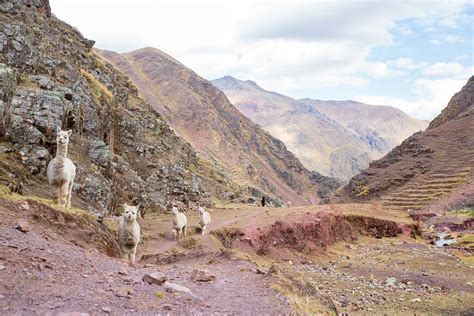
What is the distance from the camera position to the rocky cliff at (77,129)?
25.9m

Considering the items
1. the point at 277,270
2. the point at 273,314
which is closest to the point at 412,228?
the point at 277,270

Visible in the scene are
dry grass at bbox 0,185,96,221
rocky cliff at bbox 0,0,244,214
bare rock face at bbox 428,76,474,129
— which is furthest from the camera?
bare rock face at bbox 428,76,474,129

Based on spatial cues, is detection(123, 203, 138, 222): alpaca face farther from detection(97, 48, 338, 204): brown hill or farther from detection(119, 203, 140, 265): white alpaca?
detection(97, 48, 338, 204): brown hill

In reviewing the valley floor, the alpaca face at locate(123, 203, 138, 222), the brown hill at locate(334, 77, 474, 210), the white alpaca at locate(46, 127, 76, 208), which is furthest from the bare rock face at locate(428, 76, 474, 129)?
the white alpaca at locate(46, 127, 76, 208)

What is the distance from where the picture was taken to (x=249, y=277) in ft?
49.2

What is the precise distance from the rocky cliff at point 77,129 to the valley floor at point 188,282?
22.6 feet

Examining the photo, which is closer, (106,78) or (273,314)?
(273,314)

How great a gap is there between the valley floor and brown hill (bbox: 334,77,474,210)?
7664 centimetres

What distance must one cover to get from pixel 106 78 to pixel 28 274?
5391cm

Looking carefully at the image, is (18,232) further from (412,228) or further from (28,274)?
(412,228)

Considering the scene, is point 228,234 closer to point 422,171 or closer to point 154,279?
point 154,279

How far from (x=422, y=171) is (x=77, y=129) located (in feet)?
343

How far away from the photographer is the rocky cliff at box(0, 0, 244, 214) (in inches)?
1018

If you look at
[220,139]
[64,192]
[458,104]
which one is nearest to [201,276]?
[64,192]
